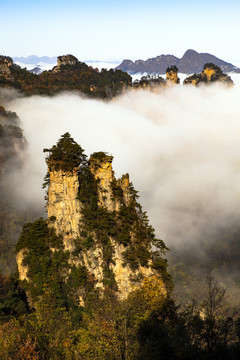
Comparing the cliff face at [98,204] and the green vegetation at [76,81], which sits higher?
the green vegetation at [76,81]

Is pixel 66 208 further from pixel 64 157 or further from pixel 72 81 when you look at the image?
pixel 72 81

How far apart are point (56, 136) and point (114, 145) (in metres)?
40.3

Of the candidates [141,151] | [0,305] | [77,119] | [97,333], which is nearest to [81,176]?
[0,305]

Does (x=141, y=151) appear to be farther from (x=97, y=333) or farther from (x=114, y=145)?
(x=97, y=333)

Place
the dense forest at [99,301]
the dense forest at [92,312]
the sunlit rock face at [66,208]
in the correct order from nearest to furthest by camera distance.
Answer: the dense forest at [92,312], the dense forest at [99,301], the sunlit rock face at [66,208]

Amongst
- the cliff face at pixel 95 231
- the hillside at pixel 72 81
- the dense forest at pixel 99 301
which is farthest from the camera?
the hillside at pixel 72 81

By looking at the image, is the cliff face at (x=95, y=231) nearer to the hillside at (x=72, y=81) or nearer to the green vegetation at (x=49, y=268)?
the green vegetation at (x=49, y=268)

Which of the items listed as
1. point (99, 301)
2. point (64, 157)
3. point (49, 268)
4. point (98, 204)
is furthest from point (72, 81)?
point (99, 301)

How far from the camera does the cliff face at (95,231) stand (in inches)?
1428

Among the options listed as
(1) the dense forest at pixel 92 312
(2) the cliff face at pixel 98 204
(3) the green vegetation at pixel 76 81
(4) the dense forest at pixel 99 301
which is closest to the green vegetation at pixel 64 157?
(1) the dense forest at pixel 92 312

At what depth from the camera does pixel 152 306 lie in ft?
87.3

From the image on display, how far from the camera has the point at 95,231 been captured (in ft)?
123

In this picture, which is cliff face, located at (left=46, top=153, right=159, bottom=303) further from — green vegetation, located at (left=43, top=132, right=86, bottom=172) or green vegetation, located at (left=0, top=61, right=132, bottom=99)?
green vegetation, located at (left=0, top=61, right=132, bottom=99)

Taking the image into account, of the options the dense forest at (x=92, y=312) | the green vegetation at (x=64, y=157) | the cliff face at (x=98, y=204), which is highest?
the green vegetation at (x=64, y=157)
